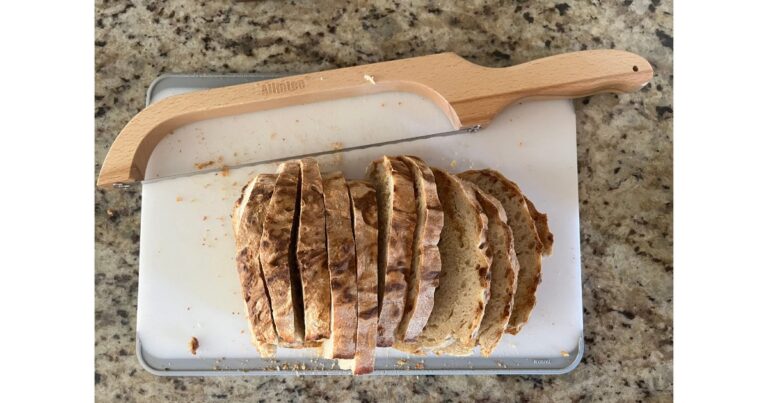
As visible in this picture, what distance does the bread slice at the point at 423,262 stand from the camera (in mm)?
2133

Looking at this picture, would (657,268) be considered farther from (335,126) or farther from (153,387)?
(153,387)

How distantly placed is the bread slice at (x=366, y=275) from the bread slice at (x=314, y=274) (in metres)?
0.12

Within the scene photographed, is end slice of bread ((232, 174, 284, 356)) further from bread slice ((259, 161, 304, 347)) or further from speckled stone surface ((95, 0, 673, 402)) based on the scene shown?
speckled stone surface ((95, 0, 673, 402))

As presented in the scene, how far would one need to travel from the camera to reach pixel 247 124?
2682 millimetres

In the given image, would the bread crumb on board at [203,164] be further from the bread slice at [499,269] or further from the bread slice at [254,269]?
the bread slice at [499,269]

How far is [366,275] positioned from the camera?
6.85ft

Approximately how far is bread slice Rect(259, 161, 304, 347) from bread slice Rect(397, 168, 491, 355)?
0.55 m

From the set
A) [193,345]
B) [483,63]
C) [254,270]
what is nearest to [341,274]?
[254,270]

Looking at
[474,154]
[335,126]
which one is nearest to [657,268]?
[474,154]

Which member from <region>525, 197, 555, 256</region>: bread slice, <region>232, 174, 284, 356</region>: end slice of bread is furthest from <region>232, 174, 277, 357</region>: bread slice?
<region>525, 197, 555, 256</region>: bread slice

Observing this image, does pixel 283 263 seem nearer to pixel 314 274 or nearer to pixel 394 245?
pixel 314 274

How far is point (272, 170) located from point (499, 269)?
3.87 feet

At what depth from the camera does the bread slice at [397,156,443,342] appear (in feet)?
7.00

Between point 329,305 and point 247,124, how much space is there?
3.53 ft
